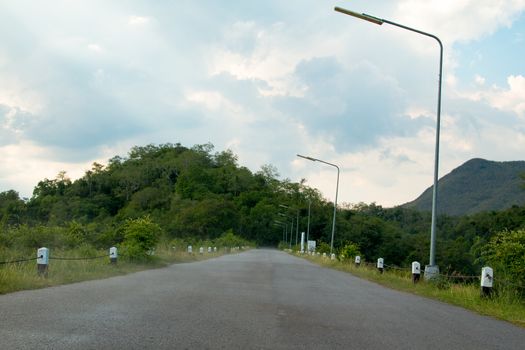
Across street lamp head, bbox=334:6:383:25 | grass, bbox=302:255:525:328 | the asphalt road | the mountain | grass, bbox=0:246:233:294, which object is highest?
the mountain

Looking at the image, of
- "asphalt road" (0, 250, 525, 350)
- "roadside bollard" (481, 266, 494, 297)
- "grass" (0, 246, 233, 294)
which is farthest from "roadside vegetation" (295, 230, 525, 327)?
"grass" (0, 246, 233, 294)

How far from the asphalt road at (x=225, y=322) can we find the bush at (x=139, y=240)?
1076 cm

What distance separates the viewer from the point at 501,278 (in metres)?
15.0

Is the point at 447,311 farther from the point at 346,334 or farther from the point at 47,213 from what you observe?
the point at 47,213

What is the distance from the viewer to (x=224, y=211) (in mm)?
116125

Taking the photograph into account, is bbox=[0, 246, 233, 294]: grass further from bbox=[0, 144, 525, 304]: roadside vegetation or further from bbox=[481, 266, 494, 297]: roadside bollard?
bbox=[481, 266, 494, 297]: roadside bollard

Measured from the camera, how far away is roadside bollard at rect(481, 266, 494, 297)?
13788 mm

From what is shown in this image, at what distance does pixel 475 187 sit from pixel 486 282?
14604cm

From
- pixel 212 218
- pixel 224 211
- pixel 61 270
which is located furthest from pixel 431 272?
pixel 224 211

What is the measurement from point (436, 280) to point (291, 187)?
15596 centimetres

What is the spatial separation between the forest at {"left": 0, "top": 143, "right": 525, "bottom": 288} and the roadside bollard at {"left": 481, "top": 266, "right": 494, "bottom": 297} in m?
22.5

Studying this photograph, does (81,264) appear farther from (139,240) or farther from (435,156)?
(435,156)

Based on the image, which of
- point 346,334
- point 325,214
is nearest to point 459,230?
point 325,214

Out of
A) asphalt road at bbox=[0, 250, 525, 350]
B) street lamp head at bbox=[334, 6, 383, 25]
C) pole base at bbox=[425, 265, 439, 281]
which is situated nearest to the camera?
asphalt road at bbox=[0, 250, 525, 350]
